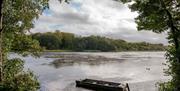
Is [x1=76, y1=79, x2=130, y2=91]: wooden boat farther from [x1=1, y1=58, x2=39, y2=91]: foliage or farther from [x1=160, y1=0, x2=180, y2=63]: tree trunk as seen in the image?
[x1=160, y1=0, x2=180, y2=63]: tree trunk

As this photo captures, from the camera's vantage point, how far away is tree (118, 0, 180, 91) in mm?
23859

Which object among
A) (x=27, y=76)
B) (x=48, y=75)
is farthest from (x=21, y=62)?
(x=48, y=75)

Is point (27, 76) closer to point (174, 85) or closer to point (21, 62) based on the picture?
point (21, 62)

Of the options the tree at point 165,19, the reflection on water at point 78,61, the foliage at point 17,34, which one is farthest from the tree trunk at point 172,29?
the reflection on water at point 78,61

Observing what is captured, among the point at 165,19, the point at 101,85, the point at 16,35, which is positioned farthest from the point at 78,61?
the point at 165,19

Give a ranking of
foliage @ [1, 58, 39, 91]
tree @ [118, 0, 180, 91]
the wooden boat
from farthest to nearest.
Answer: the wooden boat < tree @ [118, 0, 180, 91] < foliage @ [1, 58, 39, 91]

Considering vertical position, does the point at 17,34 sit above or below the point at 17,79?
above

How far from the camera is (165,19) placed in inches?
965

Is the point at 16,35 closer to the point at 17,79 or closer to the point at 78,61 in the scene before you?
the point at 17,79

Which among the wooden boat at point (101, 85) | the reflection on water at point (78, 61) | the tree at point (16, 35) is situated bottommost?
the wooden boat at point (101, 85)

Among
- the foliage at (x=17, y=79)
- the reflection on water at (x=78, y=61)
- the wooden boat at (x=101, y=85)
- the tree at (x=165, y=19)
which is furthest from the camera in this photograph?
the reflection on water at (x=78, y=61)

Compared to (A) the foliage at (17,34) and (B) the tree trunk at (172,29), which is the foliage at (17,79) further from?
(B) the tree trunk at (172,29)

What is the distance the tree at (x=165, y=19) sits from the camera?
23859 mm

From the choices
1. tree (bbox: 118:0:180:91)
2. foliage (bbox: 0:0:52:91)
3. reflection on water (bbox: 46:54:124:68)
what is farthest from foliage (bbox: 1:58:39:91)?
reflection on water (bbox: 46:54:124:68)
